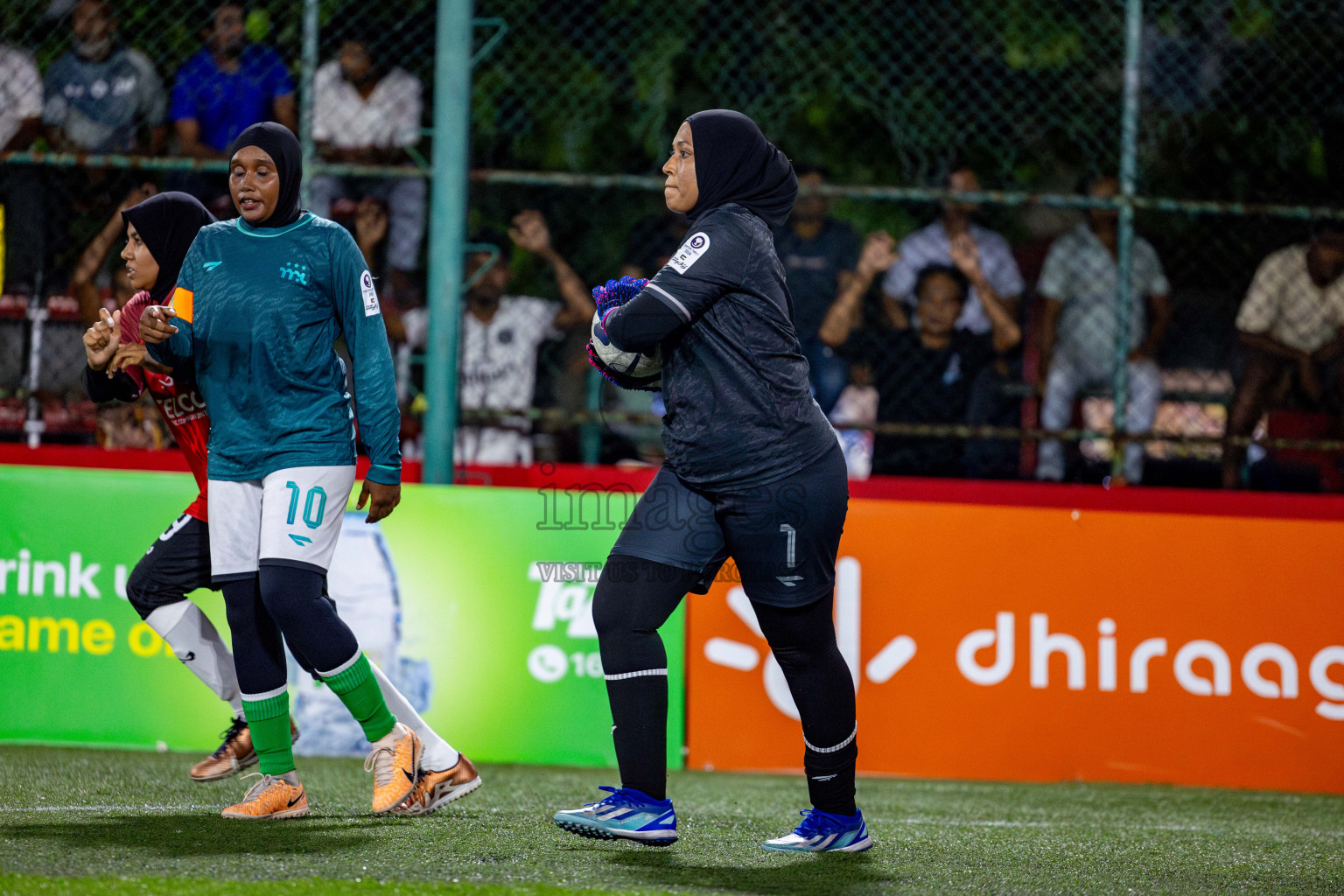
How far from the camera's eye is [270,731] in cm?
402

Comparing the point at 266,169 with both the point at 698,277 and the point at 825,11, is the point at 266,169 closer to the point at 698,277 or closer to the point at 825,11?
the point at 698,277

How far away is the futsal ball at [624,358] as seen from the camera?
3.62m

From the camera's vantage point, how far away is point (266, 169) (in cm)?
393

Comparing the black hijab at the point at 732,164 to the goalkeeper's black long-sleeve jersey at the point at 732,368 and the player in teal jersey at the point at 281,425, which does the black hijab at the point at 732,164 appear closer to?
the goalkeeper's black long-sleeve jersey at the point at 732,368

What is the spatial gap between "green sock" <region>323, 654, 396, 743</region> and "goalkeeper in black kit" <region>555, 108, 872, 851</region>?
74 centimetres

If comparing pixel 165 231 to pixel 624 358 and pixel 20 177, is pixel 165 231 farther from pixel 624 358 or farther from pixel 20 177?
pixel 20 177

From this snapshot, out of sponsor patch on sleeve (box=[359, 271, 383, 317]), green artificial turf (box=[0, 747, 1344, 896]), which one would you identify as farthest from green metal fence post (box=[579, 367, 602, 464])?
sponsor patch on sleeve (box=[359, 271, 383, 317])

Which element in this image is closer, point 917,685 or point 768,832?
point 768,832

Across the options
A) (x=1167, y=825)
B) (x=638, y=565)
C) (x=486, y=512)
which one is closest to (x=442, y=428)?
(x=486, y=512)

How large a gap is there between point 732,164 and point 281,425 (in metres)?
1.35

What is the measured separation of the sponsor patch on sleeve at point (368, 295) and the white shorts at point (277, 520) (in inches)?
16.7

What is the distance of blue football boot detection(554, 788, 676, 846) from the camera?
3.51 metres

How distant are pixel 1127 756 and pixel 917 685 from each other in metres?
0.87

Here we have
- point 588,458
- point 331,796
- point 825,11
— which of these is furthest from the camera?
point 825,11
